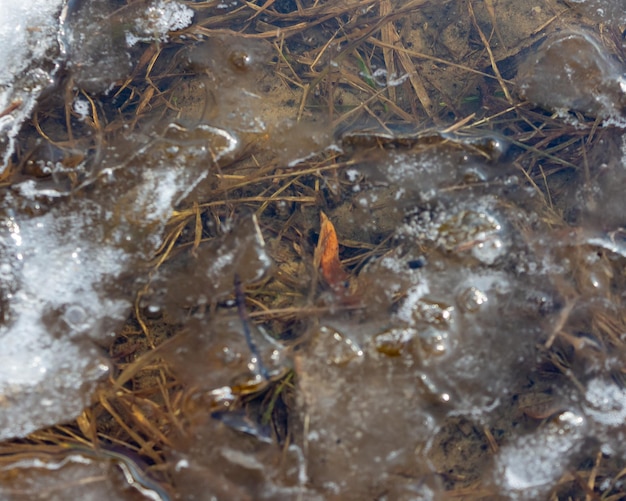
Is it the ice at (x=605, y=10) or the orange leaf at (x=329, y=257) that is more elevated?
the ice at (x=605, y=10)

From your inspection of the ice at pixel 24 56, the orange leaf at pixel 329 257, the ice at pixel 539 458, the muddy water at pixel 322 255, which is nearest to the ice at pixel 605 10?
the muddy water at pixel 322 255

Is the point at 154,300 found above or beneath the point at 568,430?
above

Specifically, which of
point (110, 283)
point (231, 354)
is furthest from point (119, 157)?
point (231, 354)

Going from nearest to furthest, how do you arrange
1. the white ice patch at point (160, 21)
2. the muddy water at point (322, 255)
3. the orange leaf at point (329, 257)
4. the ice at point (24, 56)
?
the muddy water at point (322, 255)
the orange leaf at point (329, 257)
the ice at point (24, 56)
the white ice patch at point (160, 21)

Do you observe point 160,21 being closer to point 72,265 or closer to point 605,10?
point 72,265

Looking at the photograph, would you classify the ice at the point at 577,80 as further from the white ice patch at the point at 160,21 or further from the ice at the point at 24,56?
the ice at the point at 24,56

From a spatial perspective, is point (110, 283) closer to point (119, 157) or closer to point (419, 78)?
point (119, 157)
